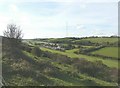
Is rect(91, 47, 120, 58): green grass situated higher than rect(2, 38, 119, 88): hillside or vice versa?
rect(91, 47, 120, 58): green grass

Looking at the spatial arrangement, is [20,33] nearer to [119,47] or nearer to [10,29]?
[10,29]

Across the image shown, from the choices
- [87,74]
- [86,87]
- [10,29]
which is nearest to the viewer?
[86,87]

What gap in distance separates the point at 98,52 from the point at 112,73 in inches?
522

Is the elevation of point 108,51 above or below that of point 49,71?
above

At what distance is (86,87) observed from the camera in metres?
24.3

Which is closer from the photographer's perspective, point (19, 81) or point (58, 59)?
point (19, 81)

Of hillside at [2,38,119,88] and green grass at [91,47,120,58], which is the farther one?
green grass at [91,47,120,58]

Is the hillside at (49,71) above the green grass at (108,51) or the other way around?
the other way around

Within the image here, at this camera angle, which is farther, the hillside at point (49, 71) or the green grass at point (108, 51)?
the green grass at point (108, 51)

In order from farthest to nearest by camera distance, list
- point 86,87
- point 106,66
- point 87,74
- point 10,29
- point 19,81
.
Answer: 1. point 10,29
2. point 106,66
3. point 87,74
4. point 86,87
5. point 19,81

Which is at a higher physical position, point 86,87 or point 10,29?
point 10,29

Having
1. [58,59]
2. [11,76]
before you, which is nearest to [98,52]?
[58,59]

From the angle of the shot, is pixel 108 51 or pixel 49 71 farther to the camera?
pixel 108 51

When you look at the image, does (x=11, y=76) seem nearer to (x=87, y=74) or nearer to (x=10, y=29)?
(x=87, y=74)
